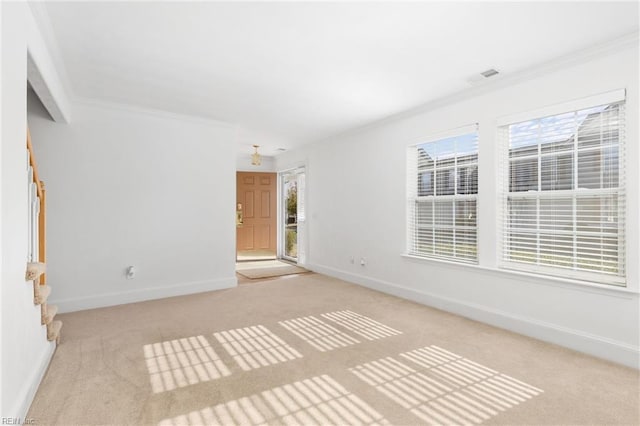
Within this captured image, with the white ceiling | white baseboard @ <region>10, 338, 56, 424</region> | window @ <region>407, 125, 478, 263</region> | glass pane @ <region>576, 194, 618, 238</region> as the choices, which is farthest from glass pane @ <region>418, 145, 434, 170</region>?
white baseboard @ <region>10, 338, 56, 424</region>

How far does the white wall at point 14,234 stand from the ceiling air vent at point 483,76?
134 inches

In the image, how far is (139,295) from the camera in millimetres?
4203

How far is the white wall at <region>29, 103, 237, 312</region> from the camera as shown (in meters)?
3.78

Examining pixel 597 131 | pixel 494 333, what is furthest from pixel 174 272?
pixel 597 131

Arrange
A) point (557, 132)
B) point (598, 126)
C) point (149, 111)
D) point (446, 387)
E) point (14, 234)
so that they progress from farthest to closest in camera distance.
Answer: point (149, 111) → point (557, 132) → point (598, 126) → point (446, 387) → point (14, 234)

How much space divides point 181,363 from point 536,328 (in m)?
3.00

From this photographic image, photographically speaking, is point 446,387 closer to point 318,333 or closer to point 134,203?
point 318,333

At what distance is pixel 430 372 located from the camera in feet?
7.80

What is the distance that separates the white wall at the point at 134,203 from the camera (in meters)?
3.78

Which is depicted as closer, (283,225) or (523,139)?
(523,139)

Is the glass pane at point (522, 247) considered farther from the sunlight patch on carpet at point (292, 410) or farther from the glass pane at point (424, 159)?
the sunlight patch on carpet at point (292, 410)

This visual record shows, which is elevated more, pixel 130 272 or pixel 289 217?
pixel 289 217

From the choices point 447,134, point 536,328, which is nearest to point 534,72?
point 447,134

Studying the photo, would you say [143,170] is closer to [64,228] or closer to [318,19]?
[64,228]
